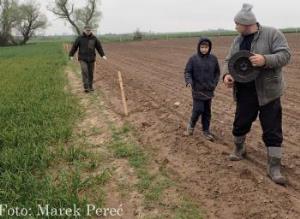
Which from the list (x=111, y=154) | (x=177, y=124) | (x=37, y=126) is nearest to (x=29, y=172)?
(x=111, y=154)

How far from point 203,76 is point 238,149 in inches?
58.5

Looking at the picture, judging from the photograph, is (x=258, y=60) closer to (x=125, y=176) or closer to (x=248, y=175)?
(x=248, y=175)

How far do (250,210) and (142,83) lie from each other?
9534mm

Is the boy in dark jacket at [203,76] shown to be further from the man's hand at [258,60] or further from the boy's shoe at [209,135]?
the man's hand at [258,60]

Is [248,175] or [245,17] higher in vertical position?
[245,17]

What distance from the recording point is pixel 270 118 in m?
5.30

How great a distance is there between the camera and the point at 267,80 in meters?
5.30

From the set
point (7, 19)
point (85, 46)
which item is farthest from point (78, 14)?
point (85, 46)

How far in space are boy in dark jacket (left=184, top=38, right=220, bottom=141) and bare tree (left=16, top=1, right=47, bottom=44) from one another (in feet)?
265

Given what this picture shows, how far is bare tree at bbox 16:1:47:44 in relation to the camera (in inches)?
3346

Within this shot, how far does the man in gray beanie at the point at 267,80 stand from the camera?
16.8 ft

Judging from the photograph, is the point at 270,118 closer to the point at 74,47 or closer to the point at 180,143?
the point at 180,143

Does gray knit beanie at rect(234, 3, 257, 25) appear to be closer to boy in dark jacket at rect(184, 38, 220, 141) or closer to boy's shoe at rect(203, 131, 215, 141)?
boy in dark jacket at rect(184, 38, 220, 141)

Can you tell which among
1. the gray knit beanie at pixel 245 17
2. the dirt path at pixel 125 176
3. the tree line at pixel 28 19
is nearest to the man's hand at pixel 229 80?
the gray knit beanie at pixel 245 17
